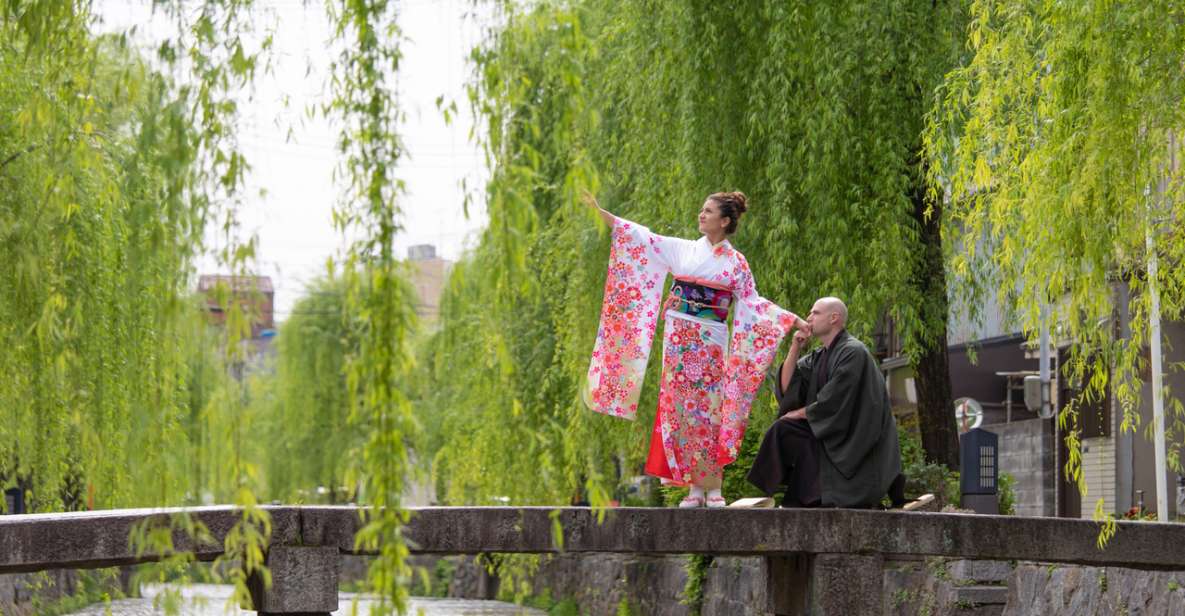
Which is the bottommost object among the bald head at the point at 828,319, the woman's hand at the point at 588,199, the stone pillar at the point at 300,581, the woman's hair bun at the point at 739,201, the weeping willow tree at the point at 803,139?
the stone pillar at the point at 300,581

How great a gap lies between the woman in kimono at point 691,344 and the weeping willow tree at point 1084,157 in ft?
4.62

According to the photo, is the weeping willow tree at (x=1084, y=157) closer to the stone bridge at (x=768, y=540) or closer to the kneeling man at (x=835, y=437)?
the stone bridge at (x=768, y=540)

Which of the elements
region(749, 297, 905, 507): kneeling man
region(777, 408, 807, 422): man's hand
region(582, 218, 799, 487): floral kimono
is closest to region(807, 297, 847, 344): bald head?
region(749, 297, 905, 507): kneeling man

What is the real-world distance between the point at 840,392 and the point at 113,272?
17.7ft

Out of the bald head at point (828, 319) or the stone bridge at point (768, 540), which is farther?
the bald head at point (828, 319)

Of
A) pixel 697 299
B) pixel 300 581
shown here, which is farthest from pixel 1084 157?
pixel 300 581

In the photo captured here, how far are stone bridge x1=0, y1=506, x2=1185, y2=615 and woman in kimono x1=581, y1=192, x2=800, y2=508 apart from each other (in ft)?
1.99

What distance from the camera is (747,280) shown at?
9.46 m

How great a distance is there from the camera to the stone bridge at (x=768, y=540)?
25.5 feet

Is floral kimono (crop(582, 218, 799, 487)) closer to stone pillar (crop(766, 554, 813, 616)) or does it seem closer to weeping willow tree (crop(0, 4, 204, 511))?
stone pillar (crop(766, 554, 813, 616))

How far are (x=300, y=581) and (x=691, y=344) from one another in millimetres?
2713

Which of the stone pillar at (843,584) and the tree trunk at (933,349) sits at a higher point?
the tree trunk at (933,349)

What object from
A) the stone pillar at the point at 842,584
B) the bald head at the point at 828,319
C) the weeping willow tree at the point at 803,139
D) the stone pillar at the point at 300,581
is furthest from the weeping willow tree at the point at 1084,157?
the stone pillar at the point at 300,581

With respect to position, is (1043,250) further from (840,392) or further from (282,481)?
(282,481)
